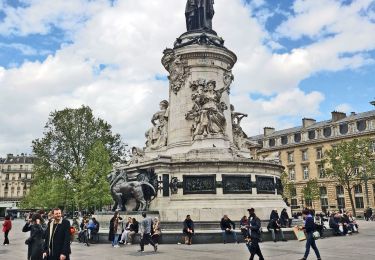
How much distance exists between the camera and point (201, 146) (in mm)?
24906

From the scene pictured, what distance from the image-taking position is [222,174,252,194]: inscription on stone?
2317 centimetres

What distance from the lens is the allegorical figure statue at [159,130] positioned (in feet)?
92.8

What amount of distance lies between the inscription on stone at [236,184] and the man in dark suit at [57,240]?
15.9 metres

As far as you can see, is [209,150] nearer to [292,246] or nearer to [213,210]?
[213,210]

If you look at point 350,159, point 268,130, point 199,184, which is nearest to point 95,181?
point 199,184

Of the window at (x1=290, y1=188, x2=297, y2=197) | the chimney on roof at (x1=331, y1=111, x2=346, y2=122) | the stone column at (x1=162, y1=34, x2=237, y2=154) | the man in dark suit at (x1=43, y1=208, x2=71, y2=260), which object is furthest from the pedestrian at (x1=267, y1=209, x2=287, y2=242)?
the chimney on roof at (x1=331, y1=111, x2=346, y2=122)

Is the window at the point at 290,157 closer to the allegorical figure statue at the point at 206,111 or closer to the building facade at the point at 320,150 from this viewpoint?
the building facade at the point at 320,150

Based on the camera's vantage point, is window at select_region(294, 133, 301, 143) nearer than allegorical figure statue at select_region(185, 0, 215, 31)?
No

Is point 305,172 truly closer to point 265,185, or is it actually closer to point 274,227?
point 265,185

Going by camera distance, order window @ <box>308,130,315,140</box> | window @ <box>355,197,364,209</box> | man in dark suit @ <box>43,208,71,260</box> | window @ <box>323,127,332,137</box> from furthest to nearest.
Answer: window @ <box>308,130,315,140</box> → window @ <box>323,127,332,137</box> → window @ <box>355,197,364,209</box> → man in dark suit @ <box>43,208,71,260</box>

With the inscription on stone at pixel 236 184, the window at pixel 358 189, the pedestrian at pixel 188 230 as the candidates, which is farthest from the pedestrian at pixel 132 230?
the window at pixel 358 189

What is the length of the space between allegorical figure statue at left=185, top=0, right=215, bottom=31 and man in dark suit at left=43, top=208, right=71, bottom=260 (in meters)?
23.8

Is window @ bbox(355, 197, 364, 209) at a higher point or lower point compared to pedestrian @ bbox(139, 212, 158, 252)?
higher

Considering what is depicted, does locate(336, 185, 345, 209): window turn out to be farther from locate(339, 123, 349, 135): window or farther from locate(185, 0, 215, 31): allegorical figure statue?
locate(185, 0, 215, 31): allegorical figure statue
